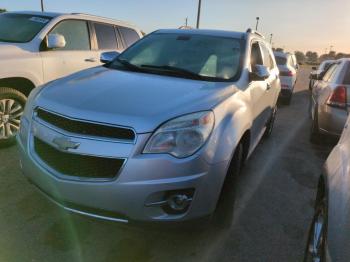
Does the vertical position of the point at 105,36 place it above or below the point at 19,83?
above

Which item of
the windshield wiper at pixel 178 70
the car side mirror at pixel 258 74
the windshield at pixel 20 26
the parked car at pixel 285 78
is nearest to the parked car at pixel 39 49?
the windshield at pixel 20 26

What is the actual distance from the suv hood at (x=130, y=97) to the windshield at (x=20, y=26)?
237 centimetres

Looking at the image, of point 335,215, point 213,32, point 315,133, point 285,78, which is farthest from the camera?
point 285,78

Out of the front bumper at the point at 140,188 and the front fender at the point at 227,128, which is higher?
the front fender at the point at 227,128

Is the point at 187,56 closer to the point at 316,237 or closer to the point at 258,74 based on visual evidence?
the point at 258,74

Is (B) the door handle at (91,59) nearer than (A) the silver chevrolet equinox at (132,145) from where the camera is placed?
No

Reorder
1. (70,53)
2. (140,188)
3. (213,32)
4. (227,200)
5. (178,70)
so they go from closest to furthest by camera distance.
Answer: (140,188) < (227,200) < (178,70) < (213,32) < (70,53)

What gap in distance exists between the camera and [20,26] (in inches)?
235

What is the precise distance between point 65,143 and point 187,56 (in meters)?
1.97

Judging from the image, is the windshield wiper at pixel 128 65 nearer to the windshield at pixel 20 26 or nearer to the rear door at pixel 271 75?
the windshield at pixel 20 26

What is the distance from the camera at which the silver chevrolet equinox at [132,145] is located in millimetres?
2664

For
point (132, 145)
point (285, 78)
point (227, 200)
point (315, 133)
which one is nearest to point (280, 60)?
point (285, 78)

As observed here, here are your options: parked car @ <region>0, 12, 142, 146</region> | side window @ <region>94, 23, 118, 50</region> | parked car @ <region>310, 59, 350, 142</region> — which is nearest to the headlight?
parked car @ <region>0, 12, 142, 146</region>

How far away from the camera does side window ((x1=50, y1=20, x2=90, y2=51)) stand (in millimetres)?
6148
